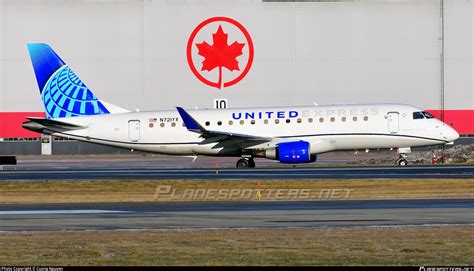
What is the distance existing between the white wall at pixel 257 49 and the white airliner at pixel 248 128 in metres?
20.6

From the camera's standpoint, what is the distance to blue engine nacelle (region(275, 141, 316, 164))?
49.0m

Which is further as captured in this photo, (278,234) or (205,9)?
(205,9)

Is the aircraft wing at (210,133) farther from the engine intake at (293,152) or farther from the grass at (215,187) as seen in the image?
the grass at (215,187)

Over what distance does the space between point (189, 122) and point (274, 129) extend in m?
4.39

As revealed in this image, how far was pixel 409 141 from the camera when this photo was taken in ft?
165

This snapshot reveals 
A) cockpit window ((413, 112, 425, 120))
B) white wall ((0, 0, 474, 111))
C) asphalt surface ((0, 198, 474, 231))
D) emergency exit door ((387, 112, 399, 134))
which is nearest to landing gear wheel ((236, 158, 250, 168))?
emergency exit door ((387, 112, 399, 134))

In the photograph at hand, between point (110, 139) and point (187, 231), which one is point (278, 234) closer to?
point (187, 231)

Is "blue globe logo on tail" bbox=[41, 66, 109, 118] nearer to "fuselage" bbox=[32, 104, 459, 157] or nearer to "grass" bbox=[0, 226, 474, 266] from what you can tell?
"fuselage" bbox=[32, 104, 459, 157]

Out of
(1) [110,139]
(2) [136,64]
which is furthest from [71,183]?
(2) [136,64]

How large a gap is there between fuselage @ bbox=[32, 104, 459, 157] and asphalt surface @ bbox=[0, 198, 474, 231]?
18828 mm

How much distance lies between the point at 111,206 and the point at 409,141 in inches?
916

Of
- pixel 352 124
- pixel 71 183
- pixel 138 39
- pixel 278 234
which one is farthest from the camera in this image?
pixel 138 39

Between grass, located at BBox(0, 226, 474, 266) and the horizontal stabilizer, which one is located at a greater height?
the horizontal stabilizer

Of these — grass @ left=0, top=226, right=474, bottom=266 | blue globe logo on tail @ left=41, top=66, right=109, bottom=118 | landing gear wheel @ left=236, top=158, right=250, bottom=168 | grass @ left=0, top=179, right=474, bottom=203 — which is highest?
blue globe logo on tail @ left=41, top=66, right=109, bottom=118
